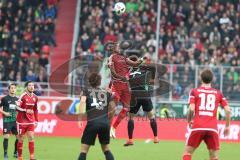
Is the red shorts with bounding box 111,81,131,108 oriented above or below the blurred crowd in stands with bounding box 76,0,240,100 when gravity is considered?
below

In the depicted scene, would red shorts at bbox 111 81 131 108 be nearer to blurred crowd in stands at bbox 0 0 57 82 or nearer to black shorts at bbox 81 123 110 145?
black shorts at bbox 81 123 110 145

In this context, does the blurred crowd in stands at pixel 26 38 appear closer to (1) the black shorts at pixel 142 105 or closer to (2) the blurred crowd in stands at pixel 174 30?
(2) the blurred crowd in stands at pixel 174 30

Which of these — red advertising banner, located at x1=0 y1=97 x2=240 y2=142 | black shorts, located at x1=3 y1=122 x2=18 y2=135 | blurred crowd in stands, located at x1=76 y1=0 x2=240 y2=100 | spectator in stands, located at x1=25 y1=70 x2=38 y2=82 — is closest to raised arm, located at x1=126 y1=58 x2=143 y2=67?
black shorts, located at x1=3 y1=122 x2=18 y2=135

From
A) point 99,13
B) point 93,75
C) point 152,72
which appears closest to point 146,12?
point 99,13

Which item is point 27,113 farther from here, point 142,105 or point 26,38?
point 26,38

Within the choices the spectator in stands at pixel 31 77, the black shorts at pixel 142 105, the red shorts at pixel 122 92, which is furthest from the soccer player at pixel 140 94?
the spectator in stands at pixel 31 77

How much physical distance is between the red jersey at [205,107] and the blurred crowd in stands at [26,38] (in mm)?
17908

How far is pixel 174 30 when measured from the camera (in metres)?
33.9

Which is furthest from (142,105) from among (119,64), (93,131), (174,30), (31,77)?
(174,30)

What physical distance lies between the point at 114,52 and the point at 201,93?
5740 mm

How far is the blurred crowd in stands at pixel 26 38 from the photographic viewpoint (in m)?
31.7

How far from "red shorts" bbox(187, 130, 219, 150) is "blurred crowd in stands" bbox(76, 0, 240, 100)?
15724 mm

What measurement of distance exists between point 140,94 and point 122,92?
55 centimetres

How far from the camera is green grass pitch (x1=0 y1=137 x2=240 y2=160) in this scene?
65.3ft
